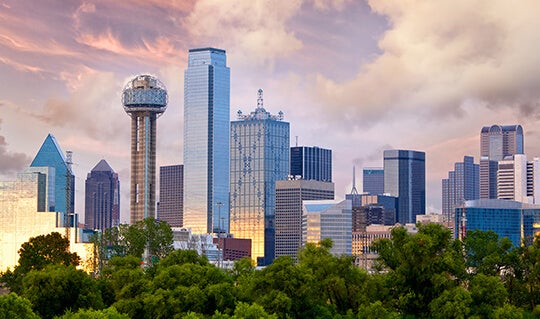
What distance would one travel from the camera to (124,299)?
339 ft

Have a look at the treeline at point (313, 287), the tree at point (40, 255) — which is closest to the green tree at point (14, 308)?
the treeline at point (313, 287)

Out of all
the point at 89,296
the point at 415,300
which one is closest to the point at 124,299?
the point at 89,296

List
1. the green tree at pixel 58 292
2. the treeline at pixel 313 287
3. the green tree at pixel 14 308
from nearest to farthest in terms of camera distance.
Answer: the green tree at pixel 14 308
the green tree at pixel 58 292
the treeline at pixel 313 287

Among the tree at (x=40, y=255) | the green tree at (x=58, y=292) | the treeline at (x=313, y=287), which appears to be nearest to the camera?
the green tree at (x=58, y=292)

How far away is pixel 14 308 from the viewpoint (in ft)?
269

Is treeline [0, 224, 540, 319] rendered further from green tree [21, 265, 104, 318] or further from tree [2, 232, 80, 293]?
tree [2, 232, 80, 293]

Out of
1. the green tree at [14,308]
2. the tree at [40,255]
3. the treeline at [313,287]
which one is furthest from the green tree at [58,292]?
the tree at [40,255]

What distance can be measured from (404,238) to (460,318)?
13.2m

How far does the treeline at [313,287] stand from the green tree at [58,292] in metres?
0.10

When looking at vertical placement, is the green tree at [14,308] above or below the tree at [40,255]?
below

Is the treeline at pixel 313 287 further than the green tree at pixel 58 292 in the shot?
Yes

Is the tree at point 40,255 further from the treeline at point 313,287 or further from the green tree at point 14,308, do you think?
the green tree at point 14,308

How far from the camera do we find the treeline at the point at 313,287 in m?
99.8

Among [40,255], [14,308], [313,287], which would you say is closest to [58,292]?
[14,308]
